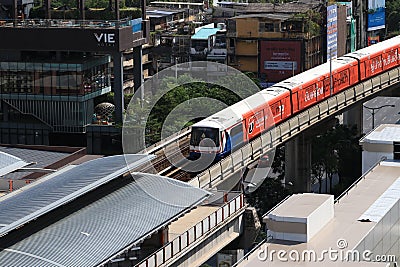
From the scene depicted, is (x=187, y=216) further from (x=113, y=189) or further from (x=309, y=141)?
(x=309, y=141)

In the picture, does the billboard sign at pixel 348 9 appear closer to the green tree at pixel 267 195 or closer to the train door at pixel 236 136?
the green tree at pixel 267 195

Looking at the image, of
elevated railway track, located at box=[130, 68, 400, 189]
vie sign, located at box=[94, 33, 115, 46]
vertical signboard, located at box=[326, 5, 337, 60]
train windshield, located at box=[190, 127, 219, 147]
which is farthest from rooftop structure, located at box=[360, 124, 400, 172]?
vertical signboard, located at box=[326, 5, 337, 60]

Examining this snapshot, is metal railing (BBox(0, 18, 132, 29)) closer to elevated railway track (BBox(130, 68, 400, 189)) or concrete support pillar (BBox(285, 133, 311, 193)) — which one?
concrete support pillar (BBox(285, 133, 311, 193))

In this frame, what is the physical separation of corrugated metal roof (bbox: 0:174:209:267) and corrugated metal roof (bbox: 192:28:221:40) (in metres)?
79.5

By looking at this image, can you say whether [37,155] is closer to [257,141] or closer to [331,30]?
[257,141]

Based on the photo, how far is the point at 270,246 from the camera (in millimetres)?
39281

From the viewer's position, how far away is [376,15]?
5507 inches

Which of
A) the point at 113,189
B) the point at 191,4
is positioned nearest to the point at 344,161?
the point at 113,189

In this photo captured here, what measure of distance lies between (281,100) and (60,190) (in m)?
29.6

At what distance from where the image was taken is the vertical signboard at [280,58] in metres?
107

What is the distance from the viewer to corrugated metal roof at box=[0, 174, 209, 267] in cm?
3634

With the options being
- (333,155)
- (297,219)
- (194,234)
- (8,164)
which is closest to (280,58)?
(333,155)

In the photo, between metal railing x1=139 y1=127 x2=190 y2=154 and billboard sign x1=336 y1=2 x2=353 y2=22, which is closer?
metal railing x1=139 y1=127 x2=190 y2=154

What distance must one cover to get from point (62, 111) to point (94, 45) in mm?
6030
